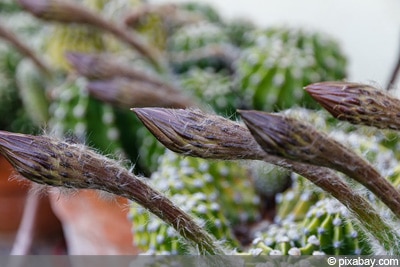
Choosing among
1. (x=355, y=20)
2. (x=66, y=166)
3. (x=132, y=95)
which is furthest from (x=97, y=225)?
(x=355, y=20)

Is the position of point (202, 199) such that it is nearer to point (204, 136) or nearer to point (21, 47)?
point (204, 136)

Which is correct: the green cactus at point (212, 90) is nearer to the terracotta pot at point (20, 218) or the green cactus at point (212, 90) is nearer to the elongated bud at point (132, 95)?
the elongated bud at point (132, 95)

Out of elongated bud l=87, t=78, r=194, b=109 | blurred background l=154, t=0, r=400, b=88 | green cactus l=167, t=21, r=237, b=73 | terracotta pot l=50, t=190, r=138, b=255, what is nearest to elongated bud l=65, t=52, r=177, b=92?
elongated bud l=87, t=78, r=194, b=109

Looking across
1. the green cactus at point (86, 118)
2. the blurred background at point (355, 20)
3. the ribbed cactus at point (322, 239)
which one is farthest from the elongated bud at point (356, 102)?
the blurred background at point (355, 20)

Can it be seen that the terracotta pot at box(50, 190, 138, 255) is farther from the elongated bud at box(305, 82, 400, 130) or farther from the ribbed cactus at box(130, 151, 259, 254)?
the elongated bud at box(305, 82, 400, 130)

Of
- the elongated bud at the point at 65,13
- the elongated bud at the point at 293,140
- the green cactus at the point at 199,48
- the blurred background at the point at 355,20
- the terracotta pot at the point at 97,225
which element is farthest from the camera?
the blurred background at the point at 355,20

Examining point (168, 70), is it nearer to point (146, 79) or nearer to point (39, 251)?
point (146, 79)

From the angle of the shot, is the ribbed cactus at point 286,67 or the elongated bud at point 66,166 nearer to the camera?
the elongated bud at point 66,166

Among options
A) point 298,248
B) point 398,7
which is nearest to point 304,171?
point 298,248
